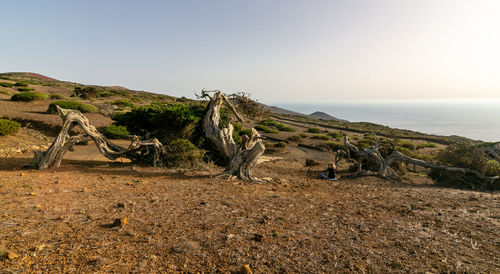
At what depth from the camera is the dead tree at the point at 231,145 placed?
998 centimetres

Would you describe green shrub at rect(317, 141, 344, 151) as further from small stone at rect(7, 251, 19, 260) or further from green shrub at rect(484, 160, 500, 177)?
small stone at rect(7, 251, 19, 260)

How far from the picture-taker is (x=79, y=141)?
1002 cm

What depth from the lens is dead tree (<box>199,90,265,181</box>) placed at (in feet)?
32.7

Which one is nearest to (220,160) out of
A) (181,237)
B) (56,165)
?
(56,165)

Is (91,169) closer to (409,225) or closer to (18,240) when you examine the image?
(18,240)

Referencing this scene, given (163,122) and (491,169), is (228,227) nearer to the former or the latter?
(163,122)

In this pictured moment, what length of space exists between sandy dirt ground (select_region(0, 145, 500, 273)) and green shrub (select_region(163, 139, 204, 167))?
280 centimetres

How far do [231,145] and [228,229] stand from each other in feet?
22.0

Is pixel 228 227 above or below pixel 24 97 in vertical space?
below

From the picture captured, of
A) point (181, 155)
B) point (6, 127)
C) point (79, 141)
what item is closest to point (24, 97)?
point (6, 127)

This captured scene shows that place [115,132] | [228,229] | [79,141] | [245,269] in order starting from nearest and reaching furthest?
[245,269] < [228,229] < [79,141] < [115,132]

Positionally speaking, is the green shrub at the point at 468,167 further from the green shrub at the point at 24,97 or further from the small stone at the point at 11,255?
the green shrub at the point at 24,97

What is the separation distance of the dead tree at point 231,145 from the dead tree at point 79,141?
2.71 meters

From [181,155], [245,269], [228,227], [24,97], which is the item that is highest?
[24,97]
